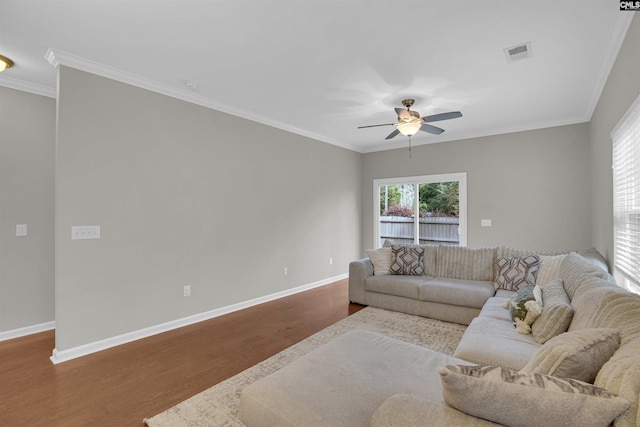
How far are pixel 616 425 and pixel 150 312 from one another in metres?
3.77

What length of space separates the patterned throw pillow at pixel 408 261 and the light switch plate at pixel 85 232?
365 cm

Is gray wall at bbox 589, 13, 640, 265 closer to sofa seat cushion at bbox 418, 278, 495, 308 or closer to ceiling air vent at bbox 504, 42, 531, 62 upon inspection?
ceiling air vent at bbox 504, 42, 531, 62

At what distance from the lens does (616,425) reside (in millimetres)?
820

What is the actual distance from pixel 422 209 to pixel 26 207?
6124mm

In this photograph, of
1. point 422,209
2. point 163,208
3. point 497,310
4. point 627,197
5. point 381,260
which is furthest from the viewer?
point 422,209

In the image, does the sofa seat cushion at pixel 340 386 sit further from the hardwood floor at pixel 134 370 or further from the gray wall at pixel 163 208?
the gray wall at pixel 163 208

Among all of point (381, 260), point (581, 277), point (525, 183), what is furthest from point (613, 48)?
point (381, 260)

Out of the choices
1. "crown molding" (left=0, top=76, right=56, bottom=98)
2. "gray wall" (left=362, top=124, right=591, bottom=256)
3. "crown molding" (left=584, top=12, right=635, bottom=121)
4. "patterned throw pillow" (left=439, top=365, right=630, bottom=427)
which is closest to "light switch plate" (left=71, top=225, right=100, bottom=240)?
"crown molding" (left=0, top=76, right=56, bottom=98)

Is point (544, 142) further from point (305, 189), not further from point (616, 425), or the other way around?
point (616, 425)

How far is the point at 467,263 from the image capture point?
162 inches

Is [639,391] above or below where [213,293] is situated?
above

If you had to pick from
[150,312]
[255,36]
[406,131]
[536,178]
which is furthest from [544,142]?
[150,312]

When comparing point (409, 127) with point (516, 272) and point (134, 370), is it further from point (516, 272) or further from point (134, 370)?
point (134, 370)

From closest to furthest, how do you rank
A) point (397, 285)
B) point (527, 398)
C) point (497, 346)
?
1. point (527, 398)
2. point (497, 346)
3. point (397, 285)
